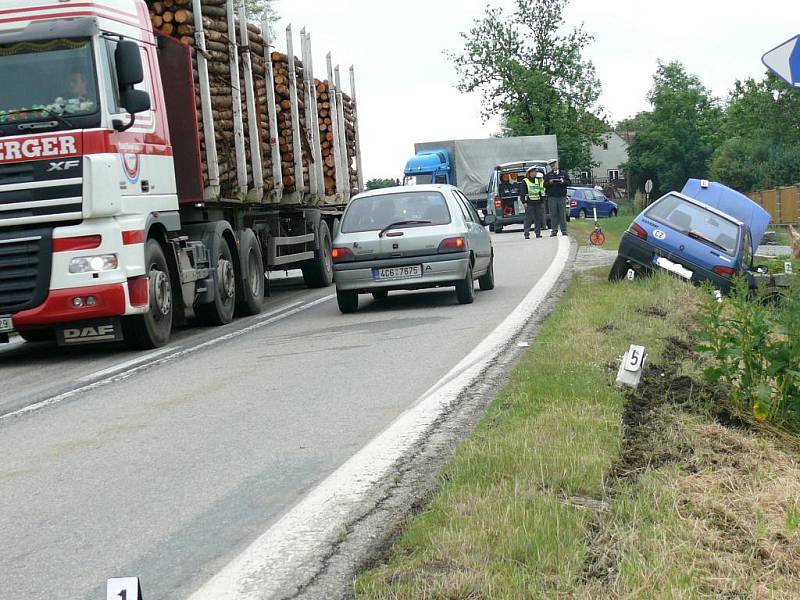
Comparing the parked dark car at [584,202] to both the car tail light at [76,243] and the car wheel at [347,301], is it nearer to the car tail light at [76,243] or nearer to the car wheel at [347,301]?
the car wheel at [347,301]

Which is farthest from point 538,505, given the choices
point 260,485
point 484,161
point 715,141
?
point 715,141

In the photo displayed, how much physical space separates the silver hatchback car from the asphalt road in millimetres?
788

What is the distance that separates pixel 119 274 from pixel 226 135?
4.30 m

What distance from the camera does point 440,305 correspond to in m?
16.0

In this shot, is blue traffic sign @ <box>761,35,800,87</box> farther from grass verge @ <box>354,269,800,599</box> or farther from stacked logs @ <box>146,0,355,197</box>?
stacked logs @ <box>146,0,355,197</box>

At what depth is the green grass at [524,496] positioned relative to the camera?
13.5 feet

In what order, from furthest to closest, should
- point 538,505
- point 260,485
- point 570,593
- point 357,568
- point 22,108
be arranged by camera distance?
1. point 22,108
2. point 260,485
3. point 538,505
4. point 357,568
5. point 570,593

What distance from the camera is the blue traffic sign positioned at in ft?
27.3

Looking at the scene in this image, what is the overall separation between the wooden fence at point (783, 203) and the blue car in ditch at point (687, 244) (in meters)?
24.5

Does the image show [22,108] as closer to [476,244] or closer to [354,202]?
[354,202]

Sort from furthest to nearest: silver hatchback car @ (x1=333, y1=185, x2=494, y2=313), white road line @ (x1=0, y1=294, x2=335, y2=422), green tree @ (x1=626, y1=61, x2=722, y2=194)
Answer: green tree @ (x1=626, y1=61, x2=722, y2=194), silver hatchback car @ (x1=333, y1=185, x2=494, y2=313), white road line @ (x1=0, y1=294, x2=335, y2=422)

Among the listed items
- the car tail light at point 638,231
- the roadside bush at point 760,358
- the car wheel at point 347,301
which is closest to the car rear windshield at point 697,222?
the car tail light at point 638,231

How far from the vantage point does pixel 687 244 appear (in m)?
16.2

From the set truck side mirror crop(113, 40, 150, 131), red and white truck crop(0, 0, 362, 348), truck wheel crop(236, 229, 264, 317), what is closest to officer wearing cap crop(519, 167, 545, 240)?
truck wheel crop(236, 229, 264, 317)
